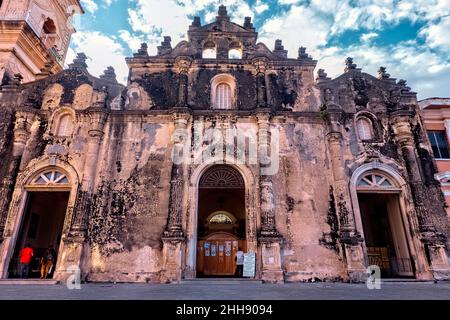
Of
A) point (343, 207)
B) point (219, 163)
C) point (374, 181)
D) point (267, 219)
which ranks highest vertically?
point (219, 163)

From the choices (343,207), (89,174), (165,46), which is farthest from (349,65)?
(89,174)

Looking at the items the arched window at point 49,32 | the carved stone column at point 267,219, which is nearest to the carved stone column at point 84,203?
the carved stone column at point 267,219

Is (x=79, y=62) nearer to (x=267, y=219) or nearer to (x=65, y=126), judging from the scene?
(x=65, y=126)

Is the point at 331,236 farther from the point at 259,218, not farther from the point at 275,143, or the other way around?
the point at 275,143

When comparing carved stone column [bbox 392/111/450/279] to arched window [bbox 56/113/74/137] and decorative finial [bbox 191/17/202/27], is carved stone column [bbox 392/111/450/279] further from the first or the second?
arched window [bbox 56/113/74/137]

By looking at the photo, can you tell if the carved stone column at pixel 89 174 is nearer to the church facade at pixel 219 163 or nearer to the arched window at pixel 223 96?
the church facade at pixel 219 163

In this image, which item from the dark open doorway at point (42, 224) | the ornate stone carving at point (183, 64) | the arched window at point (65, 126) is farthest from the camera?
the dark open doorway at point (42, 224)

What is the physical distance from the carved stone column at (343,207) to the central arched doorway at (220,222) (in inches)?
160

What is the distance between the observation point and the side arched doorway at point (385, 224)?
12.7 meters

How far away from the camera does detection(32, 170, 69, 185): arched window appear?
12625 mm

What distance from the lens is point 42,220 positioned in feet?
54.6

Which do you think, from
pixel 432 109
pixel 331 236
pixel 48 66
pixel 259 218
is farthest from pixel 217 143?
pixel 432 109

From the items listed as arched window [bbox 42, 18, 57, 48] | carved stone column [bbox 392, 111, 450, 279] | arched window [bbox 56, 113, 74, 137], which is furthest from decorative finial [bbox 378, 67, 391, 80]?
arched window [bbox 42, 18, 57, 48]

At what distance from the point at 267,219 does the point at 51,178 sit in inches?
372
